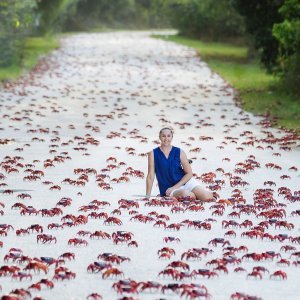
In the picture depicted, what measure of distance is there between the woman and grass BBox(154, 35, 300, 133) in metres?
10.1

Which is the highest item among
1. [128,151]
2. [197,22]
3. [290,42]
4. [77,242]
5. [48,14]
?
[290,42]

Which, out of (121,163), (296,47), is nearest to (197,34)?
(296,47)

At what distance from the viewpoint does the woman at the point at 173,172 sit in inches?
534

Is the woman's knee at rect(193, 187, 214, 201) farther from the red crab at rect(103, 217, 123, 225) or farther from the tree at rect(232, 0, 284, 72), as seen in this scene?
the tree at rect(232, 0, 284, 72)

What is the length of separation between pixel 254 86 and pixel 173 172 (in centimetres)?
2262

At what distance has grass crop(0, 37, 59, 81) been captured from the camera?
39.4 m

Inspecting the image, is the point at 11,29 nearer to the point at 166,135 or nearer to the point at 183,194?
the point at 183,194

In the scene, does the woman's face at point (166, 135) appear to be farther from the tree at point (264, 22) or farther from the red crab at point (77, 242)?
the tree at point (264, 22)

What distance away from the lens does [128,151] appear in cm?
1931

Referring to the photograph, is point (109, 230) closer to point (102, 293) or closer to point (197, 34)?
point (102, 293)

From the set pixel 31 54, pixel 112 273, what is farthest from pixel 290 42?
pixel 31 54

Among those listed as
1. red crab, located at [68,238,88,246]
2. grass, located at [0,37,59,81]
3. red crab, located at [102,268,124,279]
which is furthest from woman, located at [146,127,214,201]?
grass, located at [0,37,59,81]

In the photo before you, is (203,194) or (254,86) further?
(254,86)

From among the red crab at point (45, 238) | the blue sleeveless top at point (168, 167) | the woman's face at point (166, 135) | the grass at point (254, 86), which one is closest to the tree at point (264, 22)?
the grass at point (254, 86)
